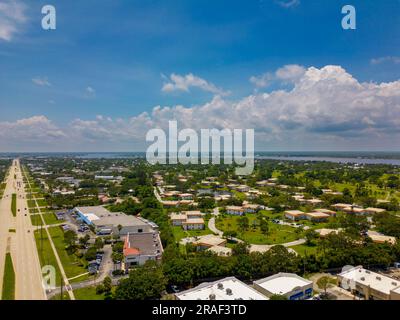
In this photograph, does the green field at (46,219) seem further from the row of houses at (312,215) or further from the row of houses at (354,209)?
the row of houses at (354,209)

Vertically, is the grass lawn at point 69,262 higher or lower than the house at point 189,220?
lower

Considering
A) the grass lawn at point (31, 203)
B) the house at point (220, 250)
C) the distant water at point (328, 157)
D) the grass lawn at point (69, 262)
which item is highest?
the distant water at point (328, 157)

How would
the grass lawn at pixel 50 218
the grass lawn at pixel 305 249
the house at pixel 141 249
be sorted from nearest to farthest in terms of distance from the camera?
1. the house at pixel 141 249
2. the grass lawn at pixel 305 249
3. the grass lawn at pixel 50 218

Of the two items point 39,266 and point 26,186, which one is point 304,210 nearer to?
point 39,266

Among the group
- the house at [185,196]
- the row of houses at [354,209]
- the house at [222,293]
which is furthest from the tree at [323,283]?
the house at [185,196]

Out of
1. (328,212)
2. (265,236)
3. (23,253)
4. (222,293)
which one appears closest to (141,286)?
(222,293)
